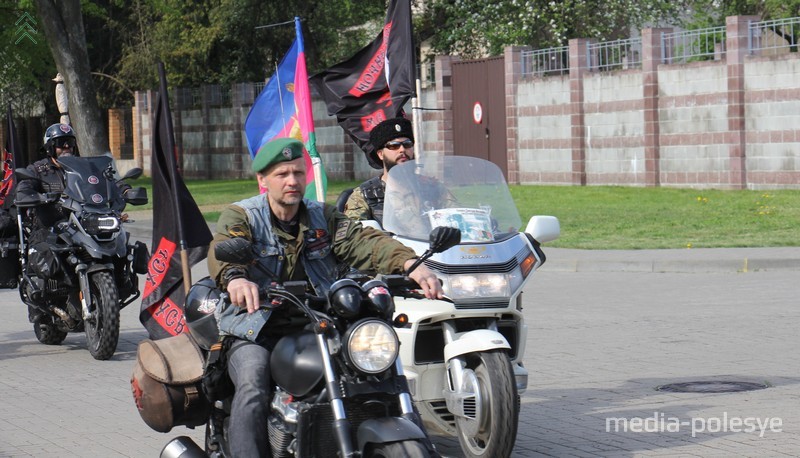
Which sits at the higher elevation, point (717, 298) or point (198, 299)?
point (198, 299)

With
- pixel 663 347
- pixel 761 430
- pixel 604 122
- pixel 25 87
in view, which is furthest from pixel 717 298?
pixel 25 87

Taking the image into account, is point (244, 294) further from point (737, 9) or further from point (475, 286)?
point (737, 9)

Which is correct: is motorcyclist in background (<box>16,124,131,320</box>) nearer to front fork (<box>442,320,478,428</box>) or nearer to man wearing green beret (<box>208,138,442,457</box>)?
front fork (<box>442,320,478,428</box>)

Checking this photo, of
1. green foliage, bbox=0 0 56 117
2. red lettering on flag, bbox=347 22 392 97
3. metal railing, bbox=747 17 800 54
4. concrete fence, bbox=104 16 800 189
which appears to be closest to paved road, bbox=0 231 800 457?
red lettering on flag, bbox=347 22 392 97

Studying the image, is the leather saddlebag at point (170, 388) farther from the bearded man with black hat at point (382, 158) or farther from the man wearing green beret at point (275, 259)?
the bearded man with black hat at point (382, 158)

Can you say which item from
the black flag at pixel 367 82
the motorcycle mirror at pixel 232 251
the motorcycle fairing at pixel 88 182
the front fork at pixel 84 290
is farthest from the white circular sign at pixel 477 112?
the motorcycle mirror at pixel 232 251

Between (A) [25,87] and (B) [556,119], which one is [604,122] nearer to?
(B) [556,119]

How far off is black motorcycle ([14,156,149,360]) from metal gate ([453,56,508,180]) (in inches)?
835

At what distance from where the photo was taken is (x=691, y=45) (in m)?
27.2

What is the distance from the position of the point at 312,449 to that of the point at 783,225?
604 inches

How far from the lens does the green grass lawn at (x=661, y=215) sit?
58.9 ft

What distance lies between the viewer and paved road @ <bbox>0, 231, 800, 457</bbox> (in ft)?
24.4

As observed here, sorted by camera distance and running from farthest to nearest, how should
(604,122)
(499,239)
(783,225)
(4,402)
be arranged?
(604,122)
(783,225)
(4,402)
(499,239)

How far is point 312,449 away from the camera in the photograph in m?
5.11
